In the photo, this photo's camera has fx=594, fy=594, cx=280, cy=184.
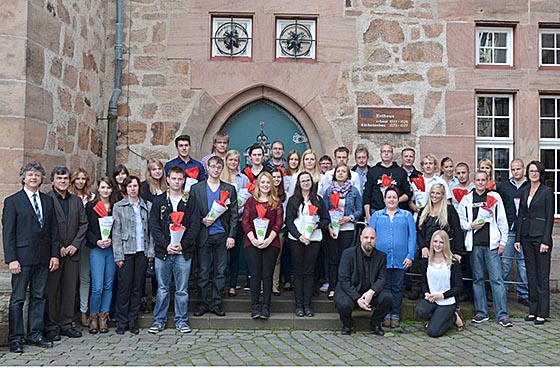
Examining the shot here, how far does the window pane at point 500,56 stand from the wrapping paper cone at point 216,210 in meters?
5.05

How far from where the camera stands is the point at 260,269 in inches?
260

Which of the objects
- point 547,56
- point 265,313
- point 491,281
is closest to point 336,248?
point 265,313

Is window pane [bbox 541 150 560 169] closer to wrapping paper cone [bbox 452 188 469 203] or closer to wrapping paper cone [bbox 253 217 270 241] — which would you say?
wrapping paper cone [bbox 452 188 469 203]

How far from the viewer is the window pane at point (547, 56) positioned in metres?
8.98

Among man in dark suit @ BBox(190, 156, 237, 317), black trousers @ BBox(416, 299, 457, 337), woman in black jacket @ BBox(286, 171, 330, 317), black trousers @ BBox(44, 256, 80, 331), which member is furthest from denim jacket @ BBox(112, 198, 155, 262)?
black trousers @ BBox(416, 299, 457, 337)

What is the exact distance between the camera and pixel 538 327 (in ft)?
21.8

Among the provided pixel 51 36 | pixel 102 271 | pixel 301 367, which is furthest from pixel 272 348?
pixel 51 36

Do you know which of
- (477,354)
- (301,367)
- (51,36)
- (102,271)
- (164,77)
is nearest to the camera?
(301,367)

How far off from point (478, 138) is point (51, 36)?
6.05 metres

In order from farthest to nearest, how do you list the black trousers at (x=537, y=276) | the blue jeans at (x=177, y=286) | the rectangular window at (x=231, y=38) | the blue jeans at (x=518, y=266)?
the rectangular window at (x=231, y=38) → the blue jeans at (x=518, y=266) → the black trousers at (x=537, y=276) → the blue jeans at (x=177, y=286)

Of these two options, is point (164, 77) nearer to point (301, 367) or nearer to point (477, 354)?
point (301, 367)

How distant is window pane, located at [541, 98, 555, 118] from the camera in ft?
29.6

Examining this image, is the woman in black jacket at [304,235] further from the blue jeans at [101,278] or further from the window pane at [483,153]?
the window pane at [483,153]

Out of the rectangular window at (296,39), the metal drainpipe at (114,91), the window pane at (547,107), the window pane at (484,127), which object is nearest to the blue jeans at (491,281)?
the window pane at (484,127)
